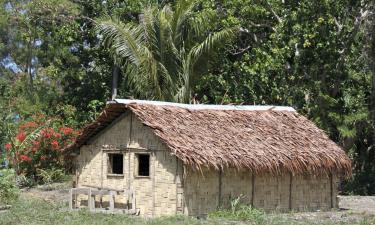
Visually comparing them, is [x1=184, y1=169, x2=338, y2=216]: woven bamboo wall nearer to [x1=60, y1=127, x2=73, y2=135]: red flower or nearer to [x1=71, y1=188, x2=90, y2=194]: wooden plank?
[x1=71, y1=188, x2=90, y2=194]: wooden plank

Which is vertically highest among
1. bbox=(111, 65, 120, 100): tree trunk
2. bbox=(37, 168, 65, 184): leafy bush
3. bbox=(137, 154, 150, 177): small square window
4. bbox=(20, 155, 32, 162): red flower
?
bbox=(111, 65, 120, 100): tree trunk

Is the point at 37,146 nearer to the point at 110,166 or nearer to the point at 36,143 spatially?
the point at 36,143

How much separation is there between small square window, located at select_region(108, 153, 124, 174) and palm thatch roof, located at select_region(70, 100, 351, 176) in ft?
2.61

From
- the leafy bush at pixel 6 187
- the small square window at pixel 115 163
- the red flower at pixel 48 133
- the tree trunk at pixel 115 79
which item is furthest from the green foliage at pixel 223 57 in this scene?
the leafy bush at pixel 6 187

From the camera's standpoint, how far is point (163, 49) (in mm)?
21953

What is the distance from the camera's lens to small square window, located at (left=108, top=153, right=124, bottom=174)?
61.1 ft

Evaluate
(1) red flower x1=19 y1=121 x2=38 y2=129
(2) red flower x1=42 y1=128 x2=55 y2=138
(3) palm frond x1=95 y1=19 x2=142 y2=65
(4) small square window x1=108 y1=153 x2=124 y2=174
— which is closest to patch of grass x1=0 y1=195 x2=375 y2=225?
(4) small square window x1=108 y1=153 x2=124 y2=174

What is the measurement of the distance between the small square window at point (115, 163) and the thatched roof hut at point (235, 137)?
2.38 feet

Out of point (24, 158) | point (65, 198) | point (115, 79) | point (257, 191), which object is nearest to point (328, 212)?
point (257, 191)

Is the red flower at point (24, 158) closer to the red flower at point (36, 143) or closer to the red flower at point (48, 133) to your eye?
the red flower at point (36, 143)

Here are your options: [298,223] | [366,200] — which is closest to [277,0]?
[366,200]

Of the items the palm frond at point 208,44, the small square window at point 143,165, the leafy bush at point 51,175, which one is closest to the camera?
the small square window at point 143,165

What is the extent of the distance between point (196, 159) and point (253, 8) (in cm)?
1002

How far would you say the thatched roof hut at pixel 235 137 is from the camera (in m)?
16.7
